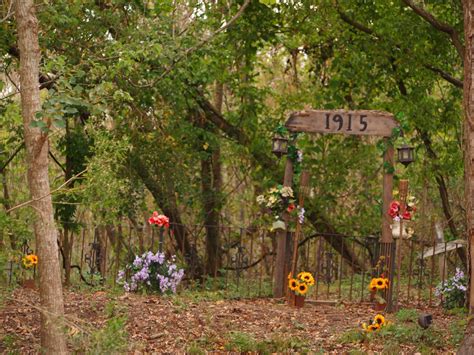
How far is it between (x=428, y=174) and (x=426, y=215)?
3.81 metres

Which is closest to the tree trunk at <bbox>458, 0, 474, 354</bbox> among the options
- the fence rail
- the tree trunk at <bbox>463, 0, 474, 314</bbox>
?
the tree trunk at <bbox>463, 0, 474, 314</bbox>

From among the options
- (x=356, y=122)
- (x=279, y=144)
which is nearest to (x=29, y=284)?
(x=279, y=144)

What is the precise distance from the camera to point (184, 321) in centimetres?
878

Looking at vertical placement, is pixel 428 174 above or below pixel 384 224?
above

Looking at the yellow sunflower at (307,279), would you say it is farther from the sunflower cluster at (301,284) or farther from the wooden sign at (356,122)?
the wooden sign at (356,122)

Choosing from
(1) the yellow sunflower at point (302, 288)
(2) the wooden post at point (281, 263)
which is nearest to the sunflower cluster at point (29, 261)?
(2) the wooden post at point (281, 263)

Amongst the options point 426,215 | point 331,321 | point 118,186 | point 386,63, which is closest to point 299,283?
point 331,321

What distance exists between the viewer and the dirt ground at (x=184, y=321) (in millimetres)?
8141

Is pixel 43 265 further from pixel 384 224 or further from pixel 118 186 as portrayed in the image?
pixel 384 224

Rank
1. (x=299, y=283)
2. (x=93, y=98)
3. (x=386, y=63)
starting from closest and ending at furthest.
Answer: (x=93, y=98)
(x=299, y=283)
(x=386, y=63)

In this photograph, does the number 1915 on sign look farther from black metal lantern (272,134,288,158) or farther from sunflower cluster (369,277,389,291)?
sunflower cluster (369,277,389,291)

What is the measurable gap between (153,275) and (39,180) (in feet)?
11.6

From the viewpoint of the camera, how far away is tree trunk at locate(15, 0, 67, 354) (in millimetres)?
7066

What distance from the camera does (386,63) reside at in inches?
541
